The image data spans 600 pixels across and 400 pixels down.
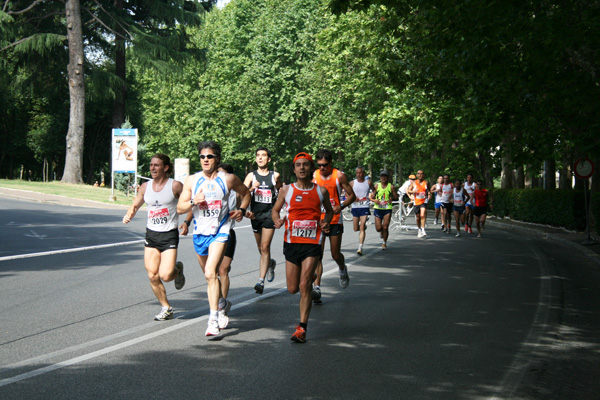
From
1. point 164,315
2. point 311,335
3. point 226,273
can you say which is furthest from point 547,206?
point 164,315

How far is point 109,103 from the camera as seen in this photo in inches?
1965

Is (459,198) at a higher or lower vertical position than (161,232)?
higher

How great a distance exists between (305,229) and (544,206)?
77.7 ft

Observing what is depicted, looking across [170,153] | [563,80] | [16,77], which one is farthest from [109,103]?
[563,80]

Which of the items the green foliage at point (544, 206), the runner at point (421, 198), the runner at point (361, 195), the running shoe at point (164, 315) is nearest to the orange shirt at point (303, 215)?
the running shoe at point (164, 315)

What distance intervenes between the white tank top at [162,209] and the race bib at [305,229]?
1.32m

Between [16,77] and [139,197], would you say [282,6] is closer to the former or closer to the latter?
[16,77]

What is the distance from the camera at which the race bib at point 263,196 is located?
1083 cm

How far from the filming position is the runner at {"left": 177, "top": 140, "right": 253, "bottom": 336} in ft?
25.0

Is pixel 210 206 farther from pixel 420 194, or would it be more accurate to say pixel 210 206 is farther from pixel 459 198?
pixel 459 198

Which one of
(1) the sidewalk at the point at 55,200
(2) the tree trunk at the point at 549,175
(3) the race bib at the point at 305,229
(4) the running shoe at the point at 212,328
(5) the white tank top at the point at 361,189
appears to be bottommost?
(4) the running shoe at the point at 212,328

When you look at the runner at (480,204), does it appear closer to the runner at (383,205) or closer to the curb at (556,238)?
the curb at (556,238)

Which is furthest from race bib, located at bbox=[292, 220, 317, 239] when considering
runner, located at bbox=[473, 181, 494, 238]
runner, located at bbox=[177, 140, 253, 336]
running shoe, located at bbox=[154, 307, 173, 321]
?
runner, located at bbox=[473, 181, 494, 238]

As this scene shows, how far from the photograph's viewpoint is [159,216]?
804cm
